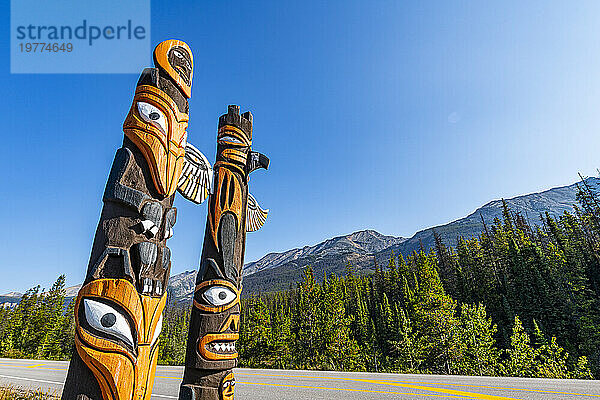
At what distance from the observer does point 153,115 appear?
119 inches

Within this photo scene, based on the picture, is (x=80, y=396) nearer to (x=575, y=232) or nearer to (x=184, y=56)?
(x=184, y=56)

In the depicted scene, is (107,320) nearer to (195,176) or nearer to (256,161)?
(195,176)

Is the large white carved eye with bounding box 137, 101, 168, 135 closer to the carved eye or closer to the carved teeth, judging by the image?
the carved eye

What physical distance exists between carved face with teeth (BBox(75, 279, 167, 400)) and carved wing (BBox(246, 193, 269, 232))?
3.70 m

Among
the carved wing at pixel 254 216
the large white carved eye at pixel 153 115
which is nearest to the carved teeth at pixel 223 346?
the carved wing at pixel 254 216

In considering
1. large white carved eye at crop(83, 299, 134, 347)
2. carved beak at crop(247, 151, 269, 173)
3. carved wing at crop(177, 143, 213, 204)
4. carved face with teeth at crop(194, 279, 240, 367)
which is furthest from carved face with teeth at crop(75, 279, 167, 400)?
carved beak at crop(247, 151, 269, 173)

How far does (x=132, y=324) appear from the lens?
226cm

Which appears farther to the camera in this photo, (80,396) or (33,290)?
(33,290)

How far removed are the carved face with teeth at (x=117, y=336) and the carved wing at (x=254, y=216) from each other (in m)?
3.70

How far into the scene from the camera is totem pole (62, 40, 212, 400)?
2.13 m

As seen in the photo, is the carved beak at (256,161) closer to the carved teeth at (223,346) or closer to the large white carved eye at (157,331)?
the carved teeth at (223,346)

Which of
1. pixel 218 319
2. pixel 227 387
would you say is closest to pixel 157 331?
pixel 218 319

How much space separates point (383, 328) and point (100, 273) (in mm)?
46906

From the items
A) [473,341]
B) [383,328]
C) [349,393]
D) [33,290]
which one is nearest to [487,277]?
[383,328]
